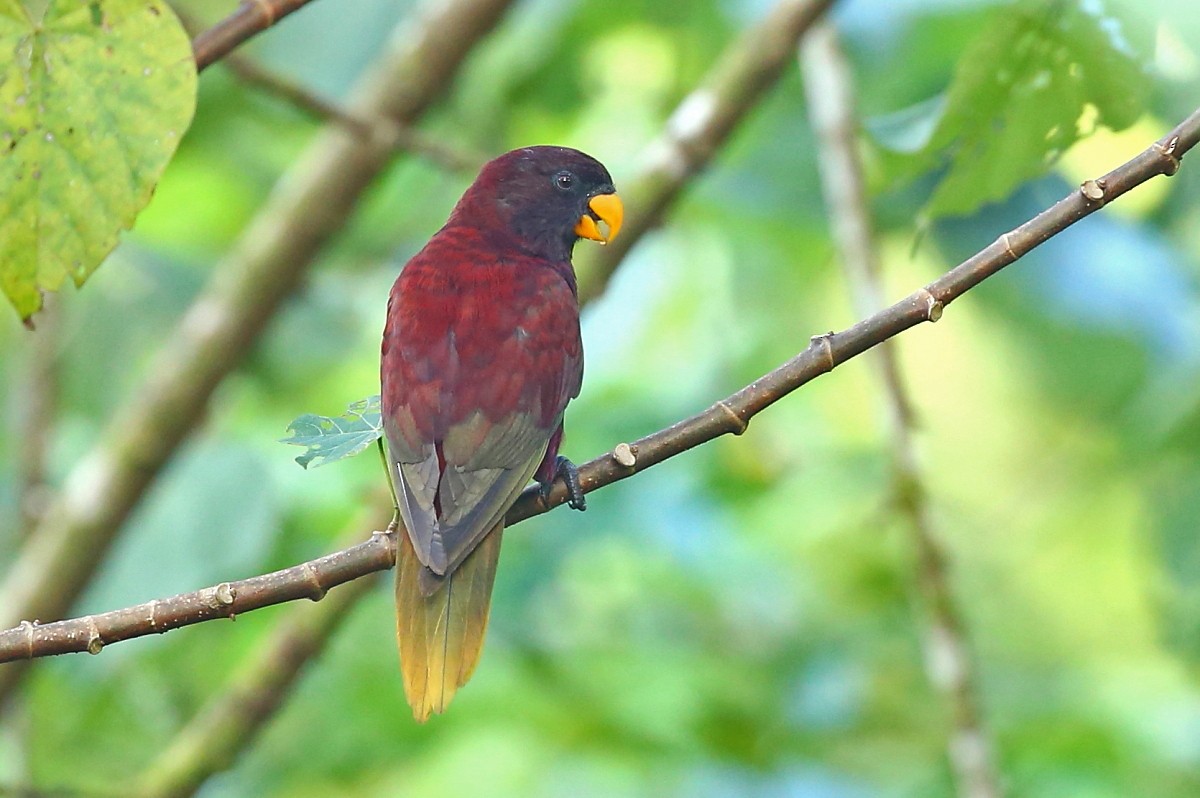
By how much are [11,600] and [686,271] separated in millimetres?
2658

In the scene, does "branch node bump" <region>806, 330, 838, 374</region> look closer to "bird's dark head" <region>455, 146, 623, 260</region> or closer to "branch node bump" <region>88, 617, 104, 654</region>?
"branch node bump" <region>88, 617, 104, 654</region>

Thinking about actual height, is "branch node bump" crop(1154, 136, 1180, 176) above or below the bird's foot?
above

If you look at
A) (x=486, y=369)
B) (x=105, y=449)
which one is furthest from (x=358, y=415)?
(x=105, y=449)

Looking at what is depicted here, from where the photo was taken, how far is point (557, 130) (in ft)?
17.8

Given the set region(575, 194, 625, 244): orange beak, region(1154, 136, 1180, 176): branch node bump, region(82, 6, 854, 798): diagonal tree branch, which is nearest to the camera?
region(1154, 136, 1180, 176): branch node bump

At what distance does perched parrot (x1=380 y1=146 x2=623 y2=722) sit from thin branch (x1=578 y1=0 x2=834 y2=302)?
2.10 ft

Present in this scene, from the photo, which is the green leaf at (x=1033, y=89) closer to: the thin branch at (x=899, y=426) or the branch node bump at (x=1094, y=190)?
the branch node bump at (x=1094, y=190)

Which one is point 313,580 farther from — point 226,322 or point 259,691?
point 226,322

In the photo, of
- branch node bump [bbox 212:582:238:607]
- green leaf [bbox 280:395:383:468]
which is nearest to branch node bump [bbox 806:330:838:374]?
green leaf [bbox 280:395:383:468]

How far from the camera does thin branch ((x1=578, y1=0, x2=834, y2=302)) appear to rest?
3539 millimetres

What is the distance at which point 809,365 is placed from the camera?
1825mm

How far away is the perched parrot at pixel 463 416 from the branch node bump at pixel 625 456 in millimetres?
241

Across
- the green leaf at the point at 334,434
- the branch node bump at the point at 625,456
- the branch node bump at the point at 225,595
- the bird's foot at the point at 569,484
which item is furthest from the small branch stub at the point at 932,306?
the branch node bump at the point at 225,595

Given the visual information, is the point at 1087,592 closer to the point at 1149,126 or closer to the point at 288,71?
the point at 1149,126
